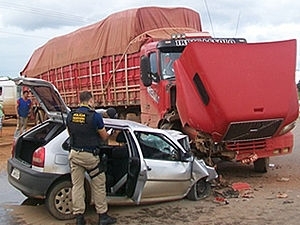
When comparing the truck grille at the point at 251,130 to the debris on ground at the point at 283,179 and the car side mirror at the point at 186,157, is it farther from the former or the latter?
the car side mirror at the point at 186,157

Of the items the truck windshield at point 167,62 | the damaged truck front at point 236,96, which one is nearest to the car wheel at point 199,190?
the damaged truck front at point 236,96

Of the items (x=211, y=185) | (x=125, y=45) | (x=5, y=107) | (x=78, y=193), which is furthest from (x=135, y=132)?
(x=5, y=107)

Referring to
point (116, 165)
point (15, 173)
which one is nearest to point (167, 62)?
point (116, 165)

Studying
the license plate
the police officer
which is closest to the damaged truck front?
the police officer

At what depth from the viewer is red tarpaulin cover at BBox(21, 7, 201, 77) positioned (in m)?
13.3

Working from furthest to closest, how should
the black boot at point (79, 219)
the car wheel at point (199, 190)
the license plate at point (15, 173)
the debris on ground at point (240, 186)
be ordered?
the debris on ground at point (240, 186), the car wheel at point (199, 190), the license plate at point (15, 173), the black boot at point (79, 219)

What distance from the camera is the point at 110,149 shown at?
23.5 feet

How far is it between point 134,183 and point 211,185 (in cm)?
215

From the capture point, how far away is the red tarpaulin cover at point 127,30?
1330 centimetres

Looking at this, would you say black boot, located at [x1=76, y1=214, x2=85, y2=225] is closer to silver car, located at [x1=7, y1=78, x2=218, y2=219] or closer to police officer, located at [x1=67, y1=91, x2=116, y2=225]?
Answer: police officer, located at [x1=67, y1=91, x2=116, y2=225]

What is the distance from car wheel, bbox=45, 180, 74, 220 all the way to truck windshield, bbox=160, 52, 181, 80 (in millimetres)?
4008

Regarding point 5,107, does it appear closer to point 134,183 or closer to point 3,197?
point 3,197

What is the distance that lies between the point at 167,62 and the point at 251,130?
2.43 m

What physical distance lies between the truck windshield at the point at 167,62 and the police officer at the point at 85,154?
12.9 feet
